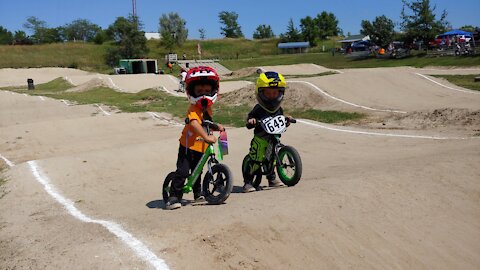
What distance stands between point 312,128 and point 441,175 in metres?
7.02

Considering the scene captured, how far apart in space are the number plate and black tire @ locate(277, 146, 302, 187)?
31 cm

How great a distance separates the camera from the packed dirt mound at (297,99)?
19375mm

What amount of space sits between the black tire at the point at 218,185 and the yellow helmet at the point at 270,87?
4.59 feet

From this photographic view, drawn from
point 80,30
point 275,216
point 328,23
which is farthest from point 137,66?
point 80,30

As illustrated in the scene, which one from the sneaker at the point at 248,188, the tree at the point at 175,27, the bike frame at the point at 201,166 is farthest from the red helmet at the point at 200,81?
the tree at the point at 175,27

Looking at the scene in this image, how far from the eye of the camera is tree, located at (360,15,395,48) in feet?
177

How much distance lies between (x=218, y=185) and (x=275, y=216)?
1.50m

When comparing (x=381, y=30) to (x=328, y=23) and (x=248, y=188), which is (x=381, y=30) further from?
(x=328, y=23)

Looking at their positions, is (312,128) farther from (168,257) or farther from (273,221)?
(168,257)

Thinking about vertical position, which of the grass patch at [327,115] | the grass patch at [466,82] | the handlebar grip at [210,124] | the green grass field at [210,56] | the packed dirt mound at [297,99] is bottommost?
the grass patch at [327,115]

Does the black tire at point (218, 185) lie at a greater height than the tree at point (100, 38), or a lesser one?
lesser

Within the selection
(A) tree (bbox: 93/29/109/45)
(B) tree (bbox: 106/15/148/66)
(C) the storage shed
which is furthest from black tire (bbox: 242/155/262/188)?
(A) tree (bbox: 93/29/109/45)

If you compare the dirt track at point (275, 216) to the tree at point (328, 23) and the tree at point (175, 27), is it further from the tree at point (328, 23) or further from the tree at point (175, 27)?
the tree at point (328, 23)

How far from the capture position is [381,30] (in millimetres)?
54438
